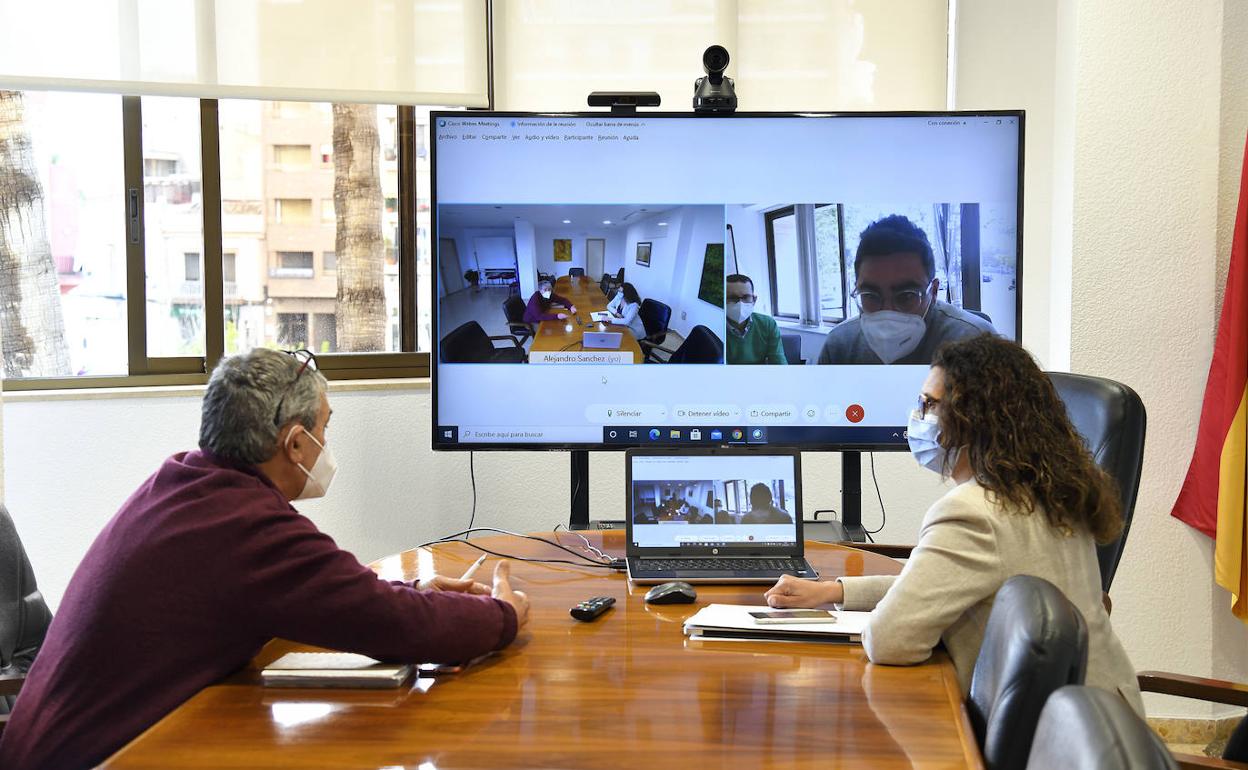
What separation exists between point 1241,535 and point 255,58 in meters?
3.20

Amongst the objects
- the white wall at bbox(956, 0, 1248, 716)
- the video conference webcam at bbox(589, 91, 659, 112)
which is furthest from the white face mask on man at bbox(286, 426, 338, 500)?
the white wall at bbox(956, 0, 1248, 716)

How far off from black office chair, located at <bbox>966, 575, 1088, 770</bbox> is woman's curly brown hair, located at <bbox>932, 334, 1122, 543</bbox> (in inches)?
13.6

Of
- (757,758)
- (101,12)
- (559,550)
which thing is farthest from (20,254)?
(757,758)

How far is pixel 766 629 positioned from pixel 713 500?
1.85ft

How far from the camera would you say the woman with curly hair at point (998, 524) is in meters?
1.65

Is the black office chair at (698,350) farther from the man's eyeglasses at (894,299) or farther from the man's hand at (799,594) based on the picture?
the man's hand at (799,594)

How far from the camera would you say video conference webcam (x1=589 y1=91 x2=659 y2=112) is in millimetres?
2951

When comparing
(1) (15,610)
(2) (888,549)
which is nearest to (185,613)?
(1) (15,610)

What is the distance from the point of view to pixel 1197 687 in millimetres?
1964

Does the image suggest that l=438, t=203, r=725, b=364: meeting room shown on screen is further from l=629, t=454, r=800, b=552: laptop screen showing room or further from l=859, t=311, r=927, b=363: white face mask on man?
l=629, t=454, r=800, b=552: laptop screen showing room

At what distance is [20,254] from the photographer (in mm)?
3336

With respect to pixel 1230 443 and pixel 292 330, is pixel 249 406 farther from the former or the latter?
pixel 1230 443

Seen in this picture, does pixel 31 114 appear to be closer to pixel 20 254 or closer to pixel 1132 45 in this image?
pixel 20 254

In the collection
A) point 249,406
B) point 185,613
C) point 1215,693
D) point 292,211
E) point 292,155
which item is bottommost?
point 1215,693
